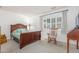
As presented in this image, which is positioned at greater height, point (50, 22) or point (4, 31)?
point (50, 22)

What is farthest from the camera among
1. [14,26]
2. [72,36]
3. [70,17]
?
[14,26]

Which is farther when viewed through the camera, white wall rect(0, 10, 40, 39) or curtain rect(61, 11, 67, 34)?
white wall rect(0, 10, 40, 39)

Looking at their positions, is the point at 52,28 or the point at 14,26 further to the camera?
the point at 14,26

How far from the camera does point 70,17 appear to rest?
13.9 feet

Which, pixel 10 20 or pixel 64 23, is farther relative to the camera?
pixel 10 20

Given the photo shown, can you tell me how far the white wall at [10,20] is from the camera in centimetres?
521

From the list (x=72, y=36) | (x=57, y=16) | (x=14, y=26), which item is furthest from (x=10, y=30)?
(x=72, y=36)

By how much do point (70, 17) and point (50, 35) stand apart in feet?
4.89

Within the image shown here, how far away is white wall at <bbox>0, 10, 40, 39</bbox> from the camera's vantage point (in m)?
5.21

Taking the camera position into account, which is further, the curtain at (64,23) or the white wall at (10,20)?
the white wall at (10,20)

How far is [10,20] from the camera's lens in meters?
5.64

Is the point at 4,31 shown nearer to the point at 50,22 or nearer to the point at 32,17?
the point at 32,17

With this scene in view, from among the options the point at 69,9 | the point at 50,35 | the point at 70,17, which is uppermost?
the point at 69,9

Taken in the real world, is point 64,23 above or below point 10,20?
below
